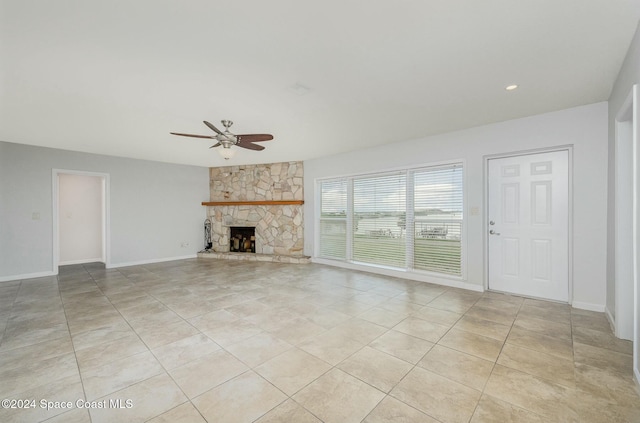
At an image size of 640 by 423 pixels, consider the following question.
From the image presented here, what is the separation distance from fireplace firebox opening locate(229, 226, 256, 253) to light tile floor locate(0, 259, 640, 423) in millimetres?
3186

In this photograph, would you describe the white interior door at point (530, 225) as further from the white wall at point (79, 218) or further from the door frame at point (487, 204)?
the white wall at point (79, 218)

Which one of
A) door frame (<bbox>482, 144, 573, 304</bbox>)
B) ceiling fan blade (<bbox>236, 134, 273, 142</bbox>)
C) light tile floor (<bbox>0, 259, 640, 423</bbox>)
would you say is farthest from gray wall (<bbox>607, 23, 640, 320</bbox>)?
ceiling fan blade (<bbox>236, 134, 273, 142</bbox>)

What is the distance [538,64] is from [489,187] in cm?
199

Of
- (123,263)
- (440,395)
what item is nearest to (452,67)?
(440,395)

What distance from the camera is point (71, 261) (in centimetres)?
629

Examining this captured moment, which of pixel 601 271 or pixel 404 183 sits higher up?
pixel 404 183

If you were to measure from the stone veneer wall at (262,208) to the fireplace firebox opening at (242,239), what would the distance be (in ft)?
0.54

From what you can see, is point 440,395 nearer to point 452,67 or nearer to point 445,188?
point 452,67

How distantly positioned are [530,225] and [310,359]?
3.51 metres

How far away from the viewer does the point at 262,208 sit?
22.1 feet

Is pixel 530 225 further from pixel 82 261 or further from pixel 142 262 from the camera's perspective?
pixel 82 261

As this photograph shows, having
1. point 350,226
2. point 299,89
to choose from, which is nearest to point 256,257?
point 350,226

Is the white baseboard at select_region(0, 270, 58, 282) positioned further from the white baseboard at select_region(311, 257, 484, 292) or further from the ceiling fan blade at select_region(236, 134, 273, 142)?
the white baseboard at select_region(311, 257, 484, 292)

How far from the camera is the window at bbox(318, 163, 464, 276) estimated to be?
13.9 ft
